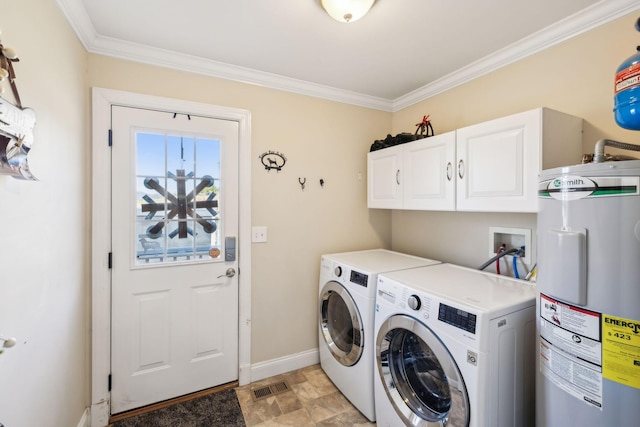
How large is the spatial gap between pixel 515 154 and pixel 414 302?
96 centimetres

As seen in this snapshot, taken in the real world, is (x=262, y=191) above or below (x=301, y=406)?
above

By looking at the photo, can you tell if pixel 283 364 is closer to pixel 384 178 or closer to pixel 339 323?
pixel 339 323

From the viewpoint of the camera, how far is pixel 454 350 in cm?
124

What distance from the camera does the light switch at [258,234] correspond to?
2.20 meters

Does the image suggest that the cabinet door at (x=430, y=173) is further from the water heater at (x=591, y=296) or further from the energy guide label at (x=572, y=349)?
the energy guide label at (x=572, y=349)

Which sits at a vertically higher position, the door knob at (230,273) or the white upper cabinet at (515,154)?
the white upper cabinet at (515,154)

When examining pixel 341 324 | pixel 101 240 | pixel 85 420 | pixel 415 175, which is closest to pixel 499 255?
pixel 415 175

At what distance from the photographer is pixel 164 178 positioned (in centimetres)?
193

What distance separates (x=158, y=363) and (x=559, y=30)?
10.6 ft

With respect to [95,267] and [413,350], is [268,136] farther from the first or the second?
[413,350]

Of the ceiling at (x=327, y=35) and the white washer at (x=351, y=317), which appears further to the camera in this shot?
the white washer at (x=351, y=317)

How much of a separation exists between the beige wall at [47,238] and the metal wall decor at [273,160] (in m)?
1.11

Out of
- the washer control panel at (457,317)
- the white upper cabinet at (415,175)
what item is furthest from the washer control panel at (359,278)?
the white upper cabinet at (415,175)

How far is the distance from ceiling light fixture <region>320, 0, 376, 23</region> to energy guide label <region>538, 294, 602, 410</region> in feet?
5.00
